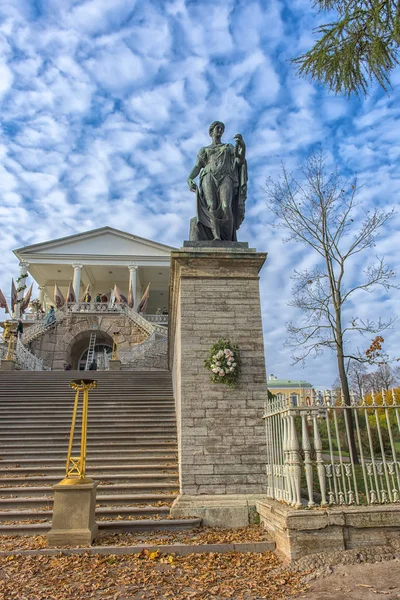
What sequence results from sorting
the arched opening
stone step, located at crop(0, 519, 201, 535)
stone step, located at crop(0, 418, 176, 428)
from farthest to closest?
the arched opening, stone step, located at crop(0, 418, 176, 428), stone step, located at crop(0, 519, 201, 535)

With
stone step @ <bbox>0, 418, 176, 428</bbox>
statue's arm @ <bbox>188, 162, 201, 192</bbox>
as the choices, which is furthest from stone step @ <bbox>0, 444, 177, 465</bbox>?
statue's arm @ <bbox>188, 162, 201, 192</bbox>

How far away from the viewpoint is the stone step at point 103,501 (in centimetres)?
585

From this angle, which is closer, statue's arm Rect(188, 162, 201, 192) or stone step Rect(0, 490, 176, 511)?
stone step Rect(0, 490, 176, 511)

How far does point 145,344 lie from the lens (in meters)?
22.8

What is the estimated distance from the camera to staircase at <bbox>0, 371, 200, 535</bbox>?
550 centimetres

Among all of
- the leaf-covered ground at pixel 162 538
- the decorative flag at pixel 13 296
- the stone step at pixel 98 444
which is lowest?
the leaf-covered ground at pixel 162 538

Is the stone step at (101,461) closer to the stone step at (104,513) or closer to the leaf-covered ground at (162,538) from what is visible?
the stone step at (104,513)

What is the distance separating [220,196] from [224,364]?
3067 millimetres

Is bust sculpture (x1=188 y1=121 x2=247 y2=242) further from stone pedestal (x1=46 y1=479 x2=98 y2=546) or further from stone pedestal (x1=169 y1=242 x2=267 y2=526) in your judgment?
stone pedestal (x1=46 y1=479 x2=98 y2=546)

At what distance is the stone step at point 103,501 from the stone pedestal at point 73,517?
120cm

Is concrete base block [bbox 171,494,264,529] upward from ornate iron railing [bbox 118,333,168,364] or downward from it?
downward

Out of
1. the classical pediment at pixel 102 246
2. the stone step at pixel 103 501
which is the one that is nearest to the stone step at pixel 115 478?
the stone step at pixel 103 501

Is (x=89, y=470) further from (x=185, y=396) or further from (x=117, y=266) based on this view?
(x=117, y=266)

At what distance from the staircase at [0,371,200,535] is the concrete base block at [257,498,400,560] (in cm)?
162
